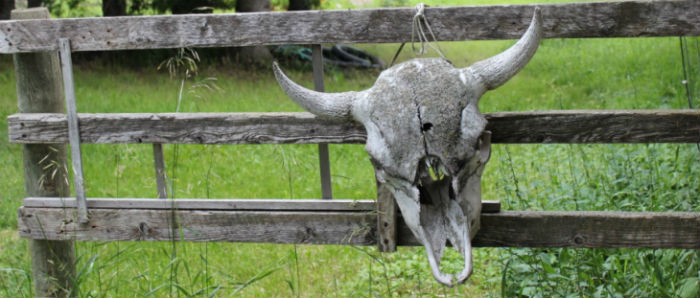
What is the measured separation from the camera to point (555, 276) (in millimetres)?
4477

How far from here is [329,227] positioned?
165 inches

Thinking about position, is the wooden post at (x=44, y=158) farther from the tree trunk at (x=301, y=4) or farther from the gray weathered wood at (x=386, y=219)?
the tree trunk at (x=301, y=4)

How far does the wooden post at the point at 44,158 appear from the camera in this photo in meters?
4.39

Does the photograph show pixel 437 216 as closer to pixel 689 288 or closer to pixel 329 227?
pixel 329 227

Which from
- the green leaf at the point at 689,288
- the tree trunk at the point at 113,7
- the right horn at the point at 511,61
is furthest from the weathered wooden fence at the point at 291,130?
the tree trunk at the point at 113,7

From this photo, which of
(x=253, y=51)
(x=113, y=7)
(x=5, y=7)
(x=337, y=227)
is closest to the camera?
(x=337, y=227)

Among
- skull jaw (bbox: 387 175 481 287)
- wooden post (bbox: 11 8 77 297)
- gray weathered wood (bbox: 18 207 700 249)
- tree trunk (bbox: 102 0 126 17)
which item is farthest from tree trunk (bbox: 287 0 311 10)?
skull jaw (bbox: 387 175 481 287)

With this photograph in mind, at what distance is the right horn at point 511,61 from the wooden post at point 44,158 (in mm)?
2601

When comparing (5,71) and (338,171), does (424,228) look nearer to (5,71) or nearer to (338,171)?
(338,171)

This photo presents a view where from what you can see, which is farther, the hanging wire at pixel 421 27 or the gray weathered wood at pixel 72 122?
the gray weathered wood at pixel 72 122

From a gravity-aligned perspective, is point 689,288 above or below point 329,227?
below

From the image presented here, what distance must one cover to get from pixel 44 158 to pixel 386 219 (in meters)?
2.09

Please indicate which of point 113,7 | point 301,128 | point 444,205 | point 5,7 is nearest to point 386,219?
point 301,128

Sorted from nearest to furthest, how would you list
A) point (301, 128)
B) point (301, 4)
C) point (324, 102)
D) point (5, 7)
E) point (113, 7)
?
point (324, 102)
point (301, 128)
point (301, 4)
point (113, 7)
point (5, 7)
